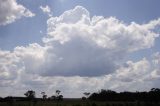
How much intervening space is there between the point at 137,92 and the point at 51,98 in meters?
45.4

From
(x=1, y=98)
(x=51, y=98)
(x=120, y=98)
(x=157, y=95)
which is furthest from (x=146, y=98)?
(x=1, y=98)

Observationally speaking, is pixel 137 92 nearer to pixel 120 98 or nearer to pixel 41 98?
pixel 120 98

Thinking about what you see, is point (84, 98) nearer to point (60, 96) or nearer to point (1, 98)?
point (60, 96)

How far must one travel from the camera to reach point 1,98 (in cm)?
19900

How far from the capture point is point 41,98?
7480 inches

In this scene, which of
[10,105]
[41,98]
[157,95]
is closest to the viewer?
[10,105]

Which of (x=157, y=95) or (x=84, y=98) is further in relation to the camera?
(x=84, y=98)

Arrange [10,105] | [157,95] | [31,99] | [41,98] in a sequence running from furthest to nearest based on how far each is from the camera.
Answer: [41,98], [31,99], [157,95], [10,105]

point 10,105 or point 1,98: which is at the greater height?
point 1,98

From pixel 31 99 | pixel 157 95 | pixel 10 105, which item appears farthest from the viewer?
pixel 31 99

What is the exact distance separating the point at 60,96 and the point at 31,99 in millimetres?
16415

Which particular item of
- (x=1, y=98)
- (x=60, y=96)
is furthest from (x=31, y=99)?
(x=1, y=98)

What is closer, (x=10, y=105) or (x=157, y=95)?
(x=10, y=105)

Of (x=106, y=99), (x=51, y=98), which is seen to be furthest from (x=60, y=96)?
(x=106, y=99)
